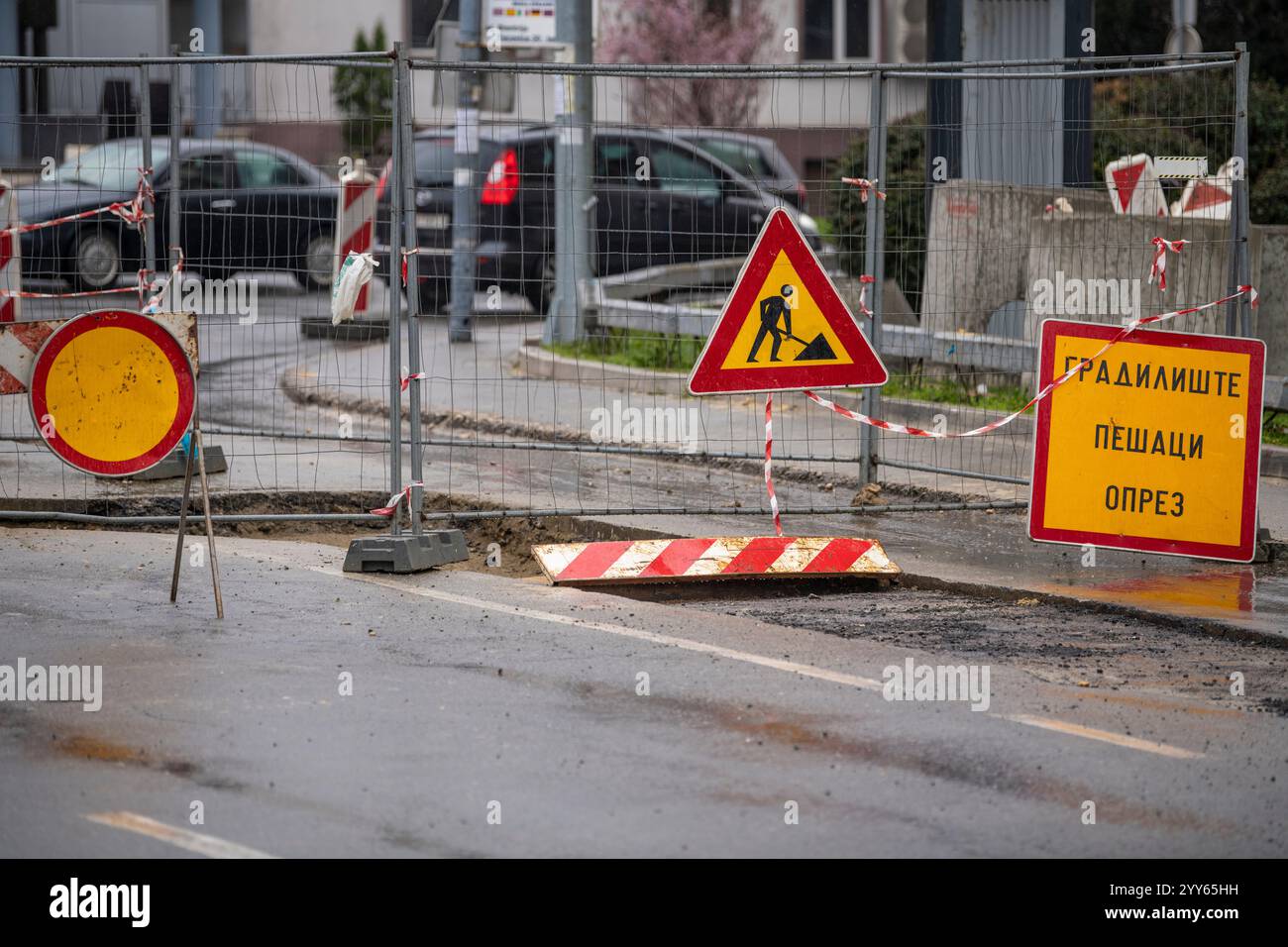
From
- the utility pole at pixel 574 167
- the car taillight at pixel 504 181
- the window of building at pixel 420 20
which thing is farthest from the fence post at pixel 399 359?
the window of building at pixel 420 20

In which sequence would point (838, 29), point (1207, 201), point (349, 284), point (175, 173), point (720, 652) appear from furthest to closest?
point (838, 29) < point (1207, 201) < point (175, 173) < point (349, 284) < point (720, 652)

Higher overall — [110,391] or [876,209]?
[876,209]

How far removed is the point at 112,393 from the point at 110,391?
0.01 meters

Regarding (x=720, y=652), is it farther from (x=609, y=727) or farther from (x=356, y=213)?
(x=356, y=213)

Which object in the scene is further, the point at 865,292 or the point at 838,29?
the point at 838,29

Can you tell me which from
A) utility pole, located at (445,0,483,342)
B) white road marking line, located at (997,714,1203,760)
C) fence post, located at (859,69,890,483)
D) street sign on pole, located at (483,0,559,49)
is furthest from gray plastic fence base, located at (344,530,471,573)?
street sign on pole, located at (483,0,559,49)

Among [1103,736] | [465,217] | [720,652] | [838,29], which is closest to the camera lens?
[1103,736]

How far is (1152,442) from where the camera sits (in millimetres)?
8305

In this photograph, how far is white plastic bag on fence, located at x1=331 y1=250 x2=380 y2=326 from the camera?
26.7ft

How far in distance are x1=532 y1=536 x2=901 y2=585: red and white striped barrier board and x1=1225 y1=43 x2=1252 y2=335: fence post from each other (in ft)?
6.60

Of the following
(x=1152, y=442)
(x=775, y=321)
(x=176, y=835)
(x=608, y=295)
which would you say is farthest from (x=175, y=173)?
(x=608, y=295)
